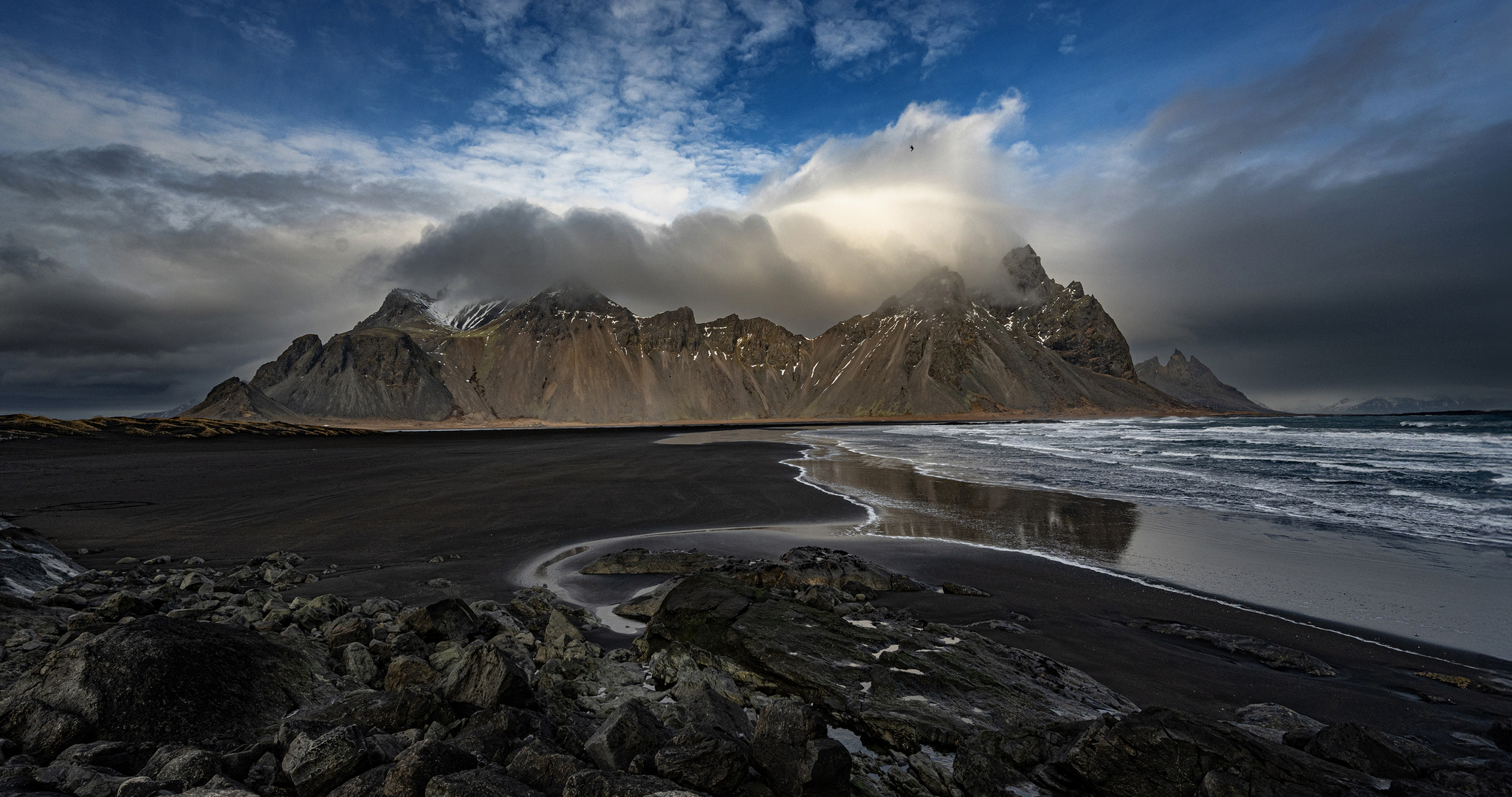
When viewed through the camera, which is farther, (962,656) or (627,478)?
(627,478)

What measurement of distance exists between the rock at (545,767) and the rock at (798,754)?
1228mm

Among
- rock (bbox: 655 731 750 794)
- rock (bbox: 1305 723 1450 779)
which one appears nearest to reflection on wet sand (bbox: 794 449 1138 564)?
rock (bbox: 1305 723 1450 779)

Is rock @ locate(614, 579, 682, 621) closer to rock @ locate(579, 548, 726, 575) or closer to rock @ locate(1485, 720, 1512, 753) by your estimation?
rock @ locate(579, 548, 726, 575)

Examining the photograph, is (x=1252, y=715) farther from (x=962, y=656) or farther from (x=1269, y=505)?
(x=1269, y=505)

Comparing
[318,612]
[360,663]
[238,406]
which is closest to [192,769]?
[360,663]

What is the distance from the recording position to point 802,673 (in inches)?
233

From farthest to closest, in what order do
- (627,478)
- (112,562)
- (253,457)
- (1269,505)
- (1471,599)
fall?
(253,457) → (627,478) → (1269,505) → (112,562) → (1471,599)

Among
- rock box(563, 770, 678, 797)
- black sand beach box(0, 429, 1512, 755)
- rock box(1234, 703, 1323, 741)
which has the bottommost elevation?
black sand beach box(0, 429, 1512, 755)

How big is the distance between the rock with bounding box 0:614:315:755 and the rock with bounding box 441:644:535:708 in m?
1.40

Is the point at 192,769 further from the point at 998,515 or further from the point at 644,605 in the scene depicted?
the point at 998,515

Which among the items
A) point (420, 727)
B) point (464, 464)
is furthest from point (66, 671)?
point (464, 464)

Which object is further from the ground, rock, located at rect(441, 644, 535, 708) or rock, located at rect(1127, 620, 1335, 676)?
rock, located at rect(441, 644, 535, 708)

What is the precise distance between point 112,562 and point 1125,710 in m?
17.1

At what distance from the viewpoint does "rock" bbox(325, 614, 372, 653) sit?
6.19 m
